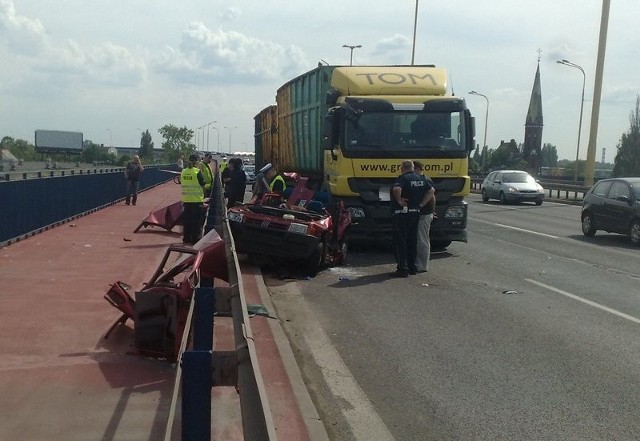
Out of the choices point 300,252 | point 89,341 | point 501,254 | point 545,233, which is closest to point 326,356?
point 89,341

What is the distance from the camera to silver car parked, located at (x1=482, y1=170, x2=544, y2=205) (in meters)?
37.4

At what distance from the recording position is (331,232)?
14055 millimetres

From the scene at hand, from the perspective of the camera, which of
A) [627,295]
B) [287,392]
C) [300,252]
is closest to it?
[287,392]

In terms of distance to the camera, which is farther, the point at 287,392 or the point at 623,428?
the point at 287,392

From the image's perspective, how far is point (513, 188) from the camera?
3753 centimetres

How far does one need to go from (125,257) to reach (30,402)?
8.67 meters

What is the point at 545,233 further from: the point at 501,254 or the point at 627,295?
the point at 627,295

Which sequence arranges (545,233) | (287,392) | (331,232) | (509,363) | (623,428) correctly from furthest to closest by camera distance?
(545,233), (331,232), (509,363), (287,392), (623,428)

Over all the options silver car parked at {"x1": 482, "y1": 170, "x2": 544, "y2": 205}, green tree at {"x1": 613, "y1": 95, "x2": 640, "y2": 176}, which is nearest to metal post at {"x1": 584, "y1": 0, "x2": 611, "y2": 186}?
silver car parked at {"x1": 482, "y1": 170, "x2": 544, "y2": 205}

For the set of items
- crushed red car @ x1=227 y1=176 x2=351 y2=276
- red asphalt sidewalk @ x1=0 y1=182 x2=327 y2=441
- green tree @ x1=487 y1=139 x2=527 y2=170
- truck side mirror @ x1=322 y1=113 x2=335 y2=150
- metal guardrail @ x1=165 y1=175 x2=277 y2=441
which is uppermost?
truck side mirror @ x1=322 y1=113 x2=335 y2=150

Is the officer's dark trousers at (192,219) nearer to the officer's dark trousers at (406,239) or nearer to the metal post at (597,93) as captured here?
the officer's dark trousers at (406,239)

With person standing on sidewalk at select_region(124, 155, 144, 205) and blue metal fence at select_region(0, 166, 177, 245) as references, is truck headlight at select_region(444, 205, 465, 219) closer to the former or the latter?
blue metal fence at select_region(0, 166, 177, 245)

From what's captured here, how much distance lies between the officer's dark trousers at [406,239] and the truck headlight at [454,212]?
7.18 feet

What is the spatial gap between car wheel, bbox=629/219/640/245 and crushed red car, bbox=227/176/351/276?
7.87 meters
